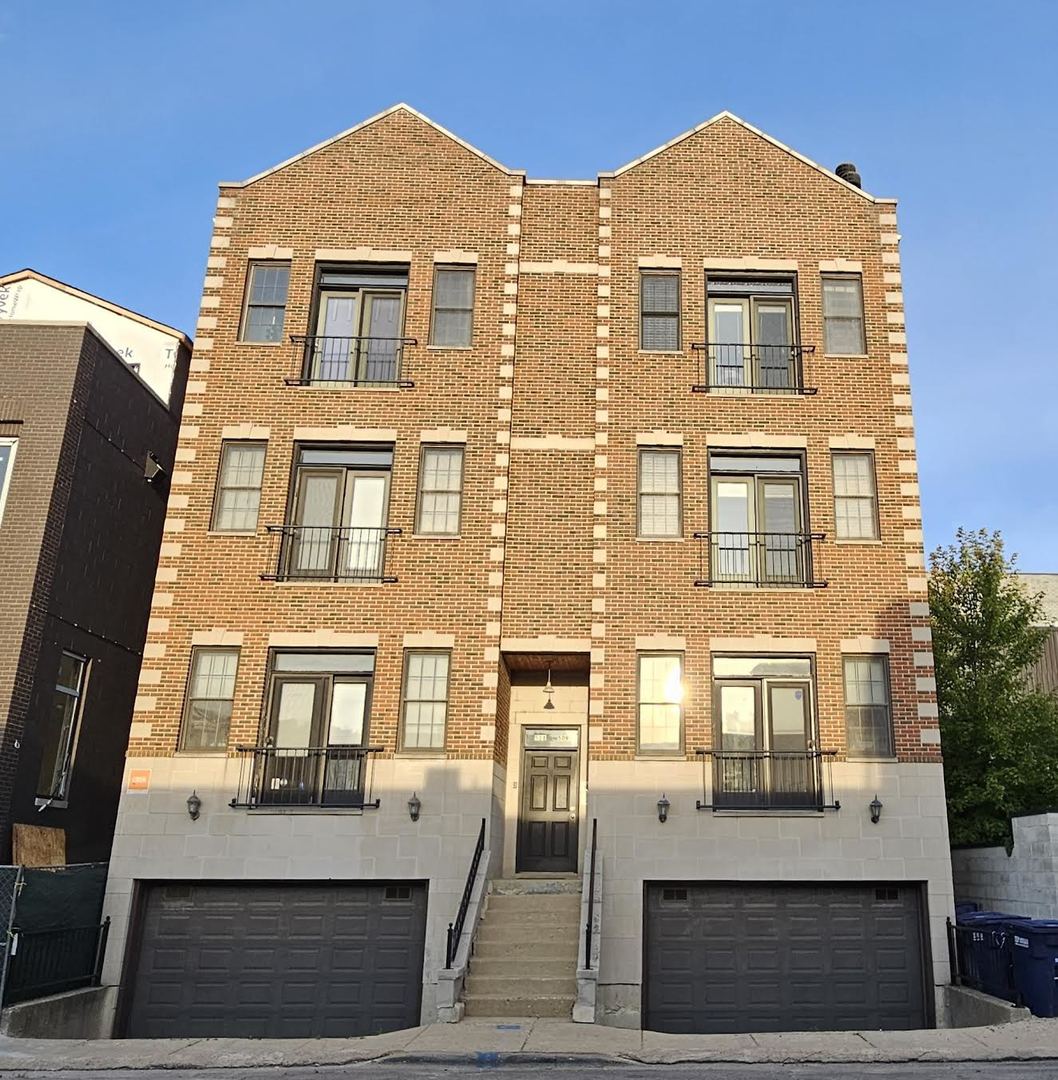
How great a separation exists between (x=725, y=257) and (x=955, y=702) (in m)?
9.53

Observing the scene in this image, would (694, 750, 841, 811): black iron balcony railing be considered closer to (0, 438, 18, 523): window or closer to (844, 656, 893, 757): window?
(844, 656, 893, 757): window

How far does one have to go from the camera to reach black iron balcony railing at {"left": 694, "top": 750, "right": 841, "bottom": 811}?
15461mm

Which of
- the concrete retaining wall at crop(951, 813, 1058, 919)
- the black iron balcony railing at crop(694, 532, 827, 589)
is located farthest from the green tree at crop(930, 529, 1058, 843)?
the black iron balcony railing at crop(694, 532, 827, 589)

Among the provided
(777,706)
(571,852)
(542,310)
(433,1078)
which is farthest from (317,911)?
(542,310)

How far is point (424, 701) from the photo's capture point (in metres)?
15.9

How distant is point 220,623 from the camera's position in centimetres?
1623

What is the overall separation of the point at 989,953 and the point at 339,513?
1129 cm

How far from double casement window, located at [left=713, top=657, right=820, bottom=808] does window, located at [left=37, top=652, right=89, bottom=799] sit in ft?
32.7

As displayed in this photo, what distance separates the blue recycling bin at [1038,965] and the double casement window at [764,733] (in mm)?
3485

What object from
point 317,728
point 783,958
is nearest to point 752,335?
point 317,728

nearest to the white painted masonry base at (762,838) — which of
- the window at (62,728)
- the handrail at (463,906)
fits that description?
the handrail at (463,906)

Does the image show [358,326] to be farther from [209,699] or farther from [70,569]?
[209,699]

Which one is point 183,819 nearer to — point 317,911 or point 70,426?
point 317,911

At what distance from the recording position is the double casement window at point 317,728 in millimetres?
15516
